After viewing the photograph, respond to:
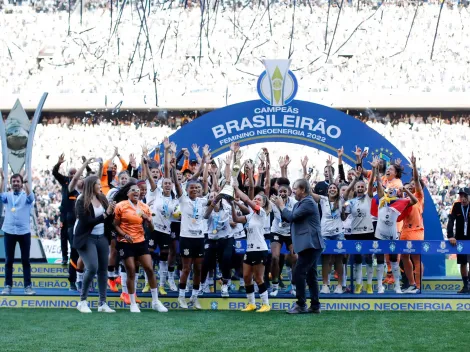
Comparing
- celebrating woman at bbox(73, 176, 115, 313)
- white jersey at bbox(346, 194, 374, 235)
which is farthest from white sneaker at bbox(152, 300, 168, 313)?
white jersey at bbox(346, 194, 374, 235)

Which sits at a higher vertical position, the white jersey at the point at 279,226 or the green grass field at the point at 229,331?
the white jersey at the point at 279,226

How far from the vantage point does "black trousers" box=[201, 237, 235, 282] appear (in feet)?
38.3

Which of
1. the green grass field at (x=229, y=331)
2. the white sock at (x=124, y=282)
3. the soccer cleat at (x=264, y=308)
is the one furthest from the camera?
the white sock at (x=124, y=282)

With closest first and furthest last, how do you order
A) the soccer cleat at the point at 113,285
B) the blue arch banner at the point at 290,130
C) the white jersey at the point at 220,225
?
the white jersey at the point at 220,225 → the soccer cleat at the point at 113,285 → the blue arch banner at the point at 290,130

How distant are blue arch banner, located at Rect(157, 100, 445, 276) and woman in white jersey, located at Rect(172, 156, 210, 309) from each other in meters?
3.92

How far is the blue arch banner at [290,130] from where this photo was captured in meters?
14.8

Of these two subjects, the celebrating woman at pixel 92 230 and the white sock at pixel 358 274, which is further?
the white sock at pixel 358 274

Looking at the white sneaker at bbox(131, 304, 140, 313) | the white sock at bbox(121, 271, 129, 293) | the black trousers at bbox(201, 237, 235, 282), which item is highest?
the black trousers at bbox(201, 237, 235, 282)

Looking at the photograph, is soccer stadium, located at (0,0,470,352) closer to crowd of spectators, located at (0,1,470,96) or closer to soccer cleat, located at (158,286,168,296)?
soccer cleat, located at (158,286,168,296)

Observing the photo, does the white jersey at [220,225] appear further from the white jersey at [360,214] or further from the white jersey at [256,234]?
the white jersey at [360,214]

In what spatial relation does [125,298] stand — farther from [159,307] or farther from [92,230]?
[92,230]

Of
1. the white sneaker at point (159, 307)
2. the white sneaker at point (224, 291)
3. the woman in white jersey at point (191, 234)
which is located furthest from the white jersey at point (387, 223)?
the white sneaker at point (159, 307)

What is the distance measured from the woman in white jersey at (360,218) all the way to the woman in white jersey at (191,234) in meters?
2.20

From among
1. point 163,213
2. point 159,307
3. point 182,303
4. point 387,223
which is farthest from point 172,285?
point 387,223
